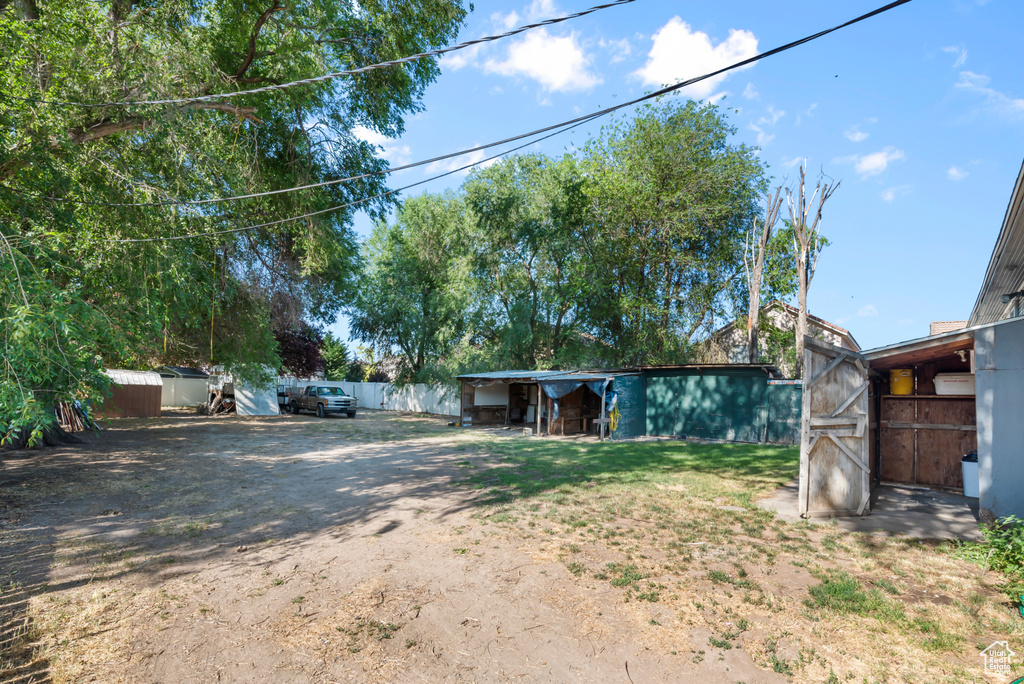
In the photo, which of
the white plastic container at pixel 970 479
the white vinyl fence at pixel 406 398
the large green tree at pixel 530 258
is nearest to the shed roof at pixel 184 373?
the white vinyl fence at pixel 406 398

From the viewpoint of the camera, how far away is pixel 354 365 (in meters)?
46.8

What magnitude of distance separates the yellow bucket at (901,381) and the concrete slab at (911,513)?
178 centimetres

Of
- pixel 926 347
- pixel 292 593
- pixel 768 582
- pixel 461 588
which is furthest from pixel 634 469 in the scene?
pixel 292 593

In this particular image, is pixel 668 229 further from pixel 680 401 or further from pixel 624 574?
pixel 624 574

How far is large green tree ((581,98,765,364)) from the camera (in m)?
24.8

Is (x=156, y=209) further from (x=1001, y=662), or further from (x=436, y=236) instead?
(x=436, y=236)

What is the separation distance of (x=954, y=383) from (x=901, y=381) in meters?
0.77

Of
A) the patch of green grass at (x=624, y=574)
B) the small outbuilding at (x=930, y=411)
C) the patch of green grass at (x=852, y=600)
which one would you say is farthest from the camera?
the small outbuilding at (x=930, y=411)

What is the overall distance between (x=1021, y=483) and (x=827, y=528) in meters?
2.11

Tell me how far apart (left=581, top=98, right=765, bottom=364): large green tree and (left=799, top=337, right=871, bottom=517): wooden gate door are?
17.6 m

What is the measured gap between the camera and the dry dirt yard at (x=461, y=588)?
3686 mm

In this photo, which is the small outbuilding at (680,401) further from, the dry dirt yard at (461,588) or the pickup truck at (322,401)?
the pickup truck at (322,401)

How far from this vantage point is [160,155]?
1070 centimetres

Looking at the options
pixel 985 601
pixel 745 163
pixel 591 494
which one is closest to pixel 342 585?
pixel 591 494
